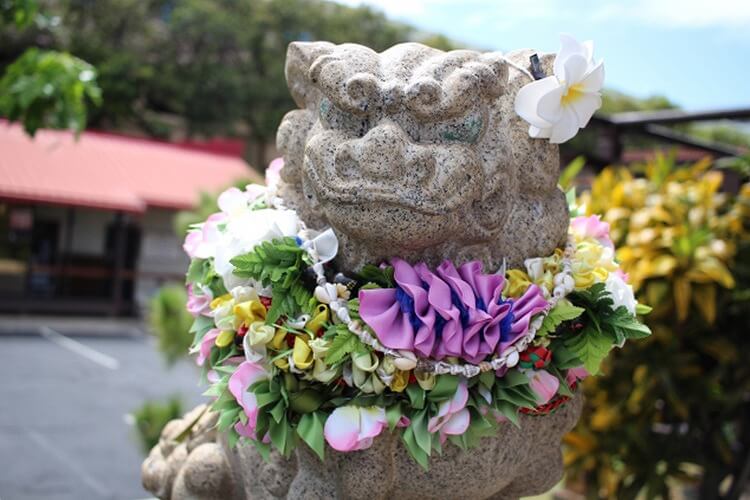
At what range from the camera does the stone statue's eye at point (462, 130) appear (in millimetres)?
1815

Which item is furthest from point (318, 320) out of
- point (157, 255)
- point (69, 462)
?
point (157, 255)

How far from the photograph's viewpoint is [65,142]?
13.8 m

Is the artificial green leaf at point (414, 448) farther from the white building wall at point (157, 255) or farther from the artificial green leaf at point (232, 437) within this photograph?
the white building wall at point (157, 255)

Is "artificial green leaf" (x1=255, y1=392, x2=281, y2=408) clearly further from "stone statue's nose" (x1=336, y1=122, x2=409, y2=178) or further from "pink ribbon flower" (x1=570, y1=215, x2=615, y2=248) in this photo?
"pink ribbon flower" (x1=570, y1=215, x2=615, y2=248)

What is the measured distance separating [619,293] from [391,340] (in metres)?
0.64

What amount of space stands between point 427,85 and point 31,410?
6.65 m

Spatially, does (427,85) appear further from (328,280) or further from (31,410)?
(31,410)

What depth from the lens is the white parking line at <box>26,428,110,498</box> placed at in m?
5.40

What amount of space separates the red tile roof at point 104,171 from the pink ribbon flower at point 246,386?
960 cm

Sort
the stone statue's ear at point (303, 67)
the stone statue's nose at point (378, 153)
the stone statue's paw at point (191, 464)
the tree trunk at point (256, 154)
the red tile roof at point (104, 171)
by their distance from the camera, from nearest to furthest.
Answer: the stone statue's nose at point (378, 153)
the stone statue's ear at point (303, 67)
the stone statue's paw at point (191, 464)
the red tile roof at point (104, 171)
the tree trunk at point (256, 154)

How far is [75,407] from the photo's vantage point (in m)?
7.59

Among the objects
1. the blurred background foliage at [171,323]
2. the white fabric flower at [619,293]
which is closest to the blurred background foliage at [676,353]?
the white fabric flower at [619,293]

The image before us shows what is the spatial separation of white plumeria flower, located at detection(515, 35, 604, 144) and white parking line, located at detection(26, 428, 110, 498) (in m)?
4.45

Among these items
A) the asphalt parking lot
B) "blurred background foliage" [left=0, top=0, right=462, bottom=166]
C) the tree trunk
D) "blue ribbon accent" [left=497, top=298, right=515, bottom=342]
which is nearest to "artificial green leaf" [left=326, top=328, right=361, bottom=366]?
"blue ribbon accent" [left=497, top=298, right=515, bottom=342]
